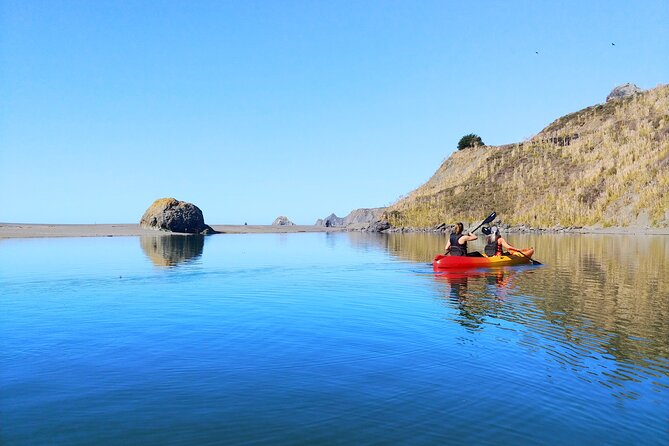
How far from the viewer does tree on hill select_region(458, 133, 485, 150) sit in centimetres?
12792

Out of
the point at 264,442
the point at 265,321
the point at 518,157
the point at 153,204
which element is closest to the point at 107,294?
the point at 265,321

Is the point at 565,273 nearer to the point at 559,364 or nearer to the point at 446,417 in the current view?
the point at 559,364

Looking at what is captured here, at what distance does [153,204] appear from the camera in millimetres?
84688

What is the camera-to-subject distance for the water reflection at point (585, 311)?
10.9 metres

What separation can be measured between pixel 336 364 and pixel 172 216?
74378 mm

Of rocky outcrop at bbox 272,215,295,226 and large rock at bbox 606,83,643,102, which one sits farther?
rocky outcrop at bbox 272,215,295,226

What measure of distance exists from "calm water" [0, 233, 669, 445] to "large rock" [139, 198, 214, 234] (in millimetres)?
59977

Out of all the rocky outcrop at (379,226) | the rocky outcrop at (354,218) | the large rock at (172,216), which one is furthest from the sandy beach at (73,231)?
the rocky outcrop at (354,218)

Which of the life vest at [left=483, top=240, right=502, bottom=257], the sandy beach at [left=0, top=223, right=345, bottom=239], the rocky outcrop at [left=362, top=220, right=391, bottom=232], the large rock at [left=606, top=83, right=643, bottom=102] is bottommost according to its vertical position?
the life vest at [left=483, top=240, right=502, bottom=257]

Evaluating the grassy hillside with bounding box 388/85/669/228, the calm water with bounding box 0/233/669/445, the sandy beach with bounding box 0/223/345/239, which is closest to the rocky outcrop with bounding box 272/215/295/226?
the grassy hillside with bounding box 388/85/669/228

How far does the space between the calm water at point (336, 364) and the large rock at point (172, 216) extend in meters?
60.0

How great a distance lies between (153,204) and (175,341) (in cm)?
7586

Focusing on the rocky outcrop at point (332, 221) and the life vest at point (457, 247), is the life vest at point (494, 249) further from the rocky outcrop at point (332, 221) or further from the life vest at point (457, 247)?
the rocky outcrop at point (332, 221)

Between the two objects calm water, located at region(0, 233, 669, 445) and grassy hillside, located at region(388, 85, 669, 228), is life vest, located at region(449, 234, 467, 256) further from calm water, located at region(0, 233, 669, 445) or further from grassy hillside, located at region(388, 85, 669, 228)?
grassy hillside, located at region(388, 85, 669, 228)
